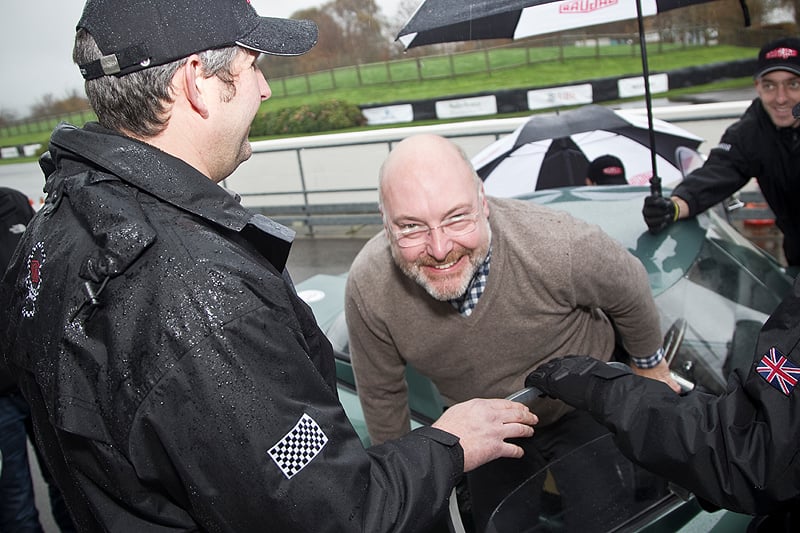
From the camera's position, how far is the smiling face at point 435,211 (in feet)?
6.03

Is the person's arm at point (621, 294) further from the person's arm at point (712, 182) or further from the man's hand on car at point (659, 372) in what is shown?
the person's arm at point (712, 182)

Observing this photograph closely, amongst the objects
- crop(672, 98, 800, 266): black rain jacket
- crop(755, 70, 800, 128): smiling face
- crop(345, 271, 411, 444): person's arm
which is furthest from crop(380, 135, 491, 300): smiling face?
crop(755, 70, 800, 128): smiling face

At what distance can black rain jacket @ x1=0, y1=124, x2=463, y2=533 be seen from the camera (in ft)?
3.28

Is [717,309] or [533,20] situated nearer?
[717,309]

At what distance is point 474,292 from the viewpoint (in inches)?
80.0

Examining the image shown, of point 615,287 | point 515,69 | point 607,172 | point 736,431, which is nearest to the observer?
point 736,431

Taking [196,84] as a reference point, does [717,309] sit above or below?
below

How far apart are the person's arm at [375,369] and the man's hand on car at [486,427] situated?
0.67m

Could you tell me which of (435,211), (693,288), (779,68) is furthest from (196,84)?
(779,68)

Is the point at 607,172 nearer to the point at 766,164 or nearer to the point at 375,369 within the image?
the point at 766,164

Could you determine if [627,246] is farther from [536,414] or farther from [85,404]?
[85,404]

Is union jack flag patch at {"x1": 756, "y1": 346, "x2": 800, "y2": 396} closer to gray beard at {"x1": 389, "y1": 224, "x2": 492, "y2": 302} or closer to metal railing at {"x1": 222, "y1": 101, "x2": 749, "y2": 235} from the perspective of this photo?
gray beard at {"x1": 389, "y1": 224, "x2": 492, "y2": 302}

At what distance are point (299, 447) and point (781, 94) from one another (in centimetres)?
312

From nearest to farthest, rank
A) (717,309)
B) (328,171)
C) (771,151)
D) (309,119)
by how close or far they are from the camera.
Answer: (717,309) → (771,151) → (328,171) → (309,119)
